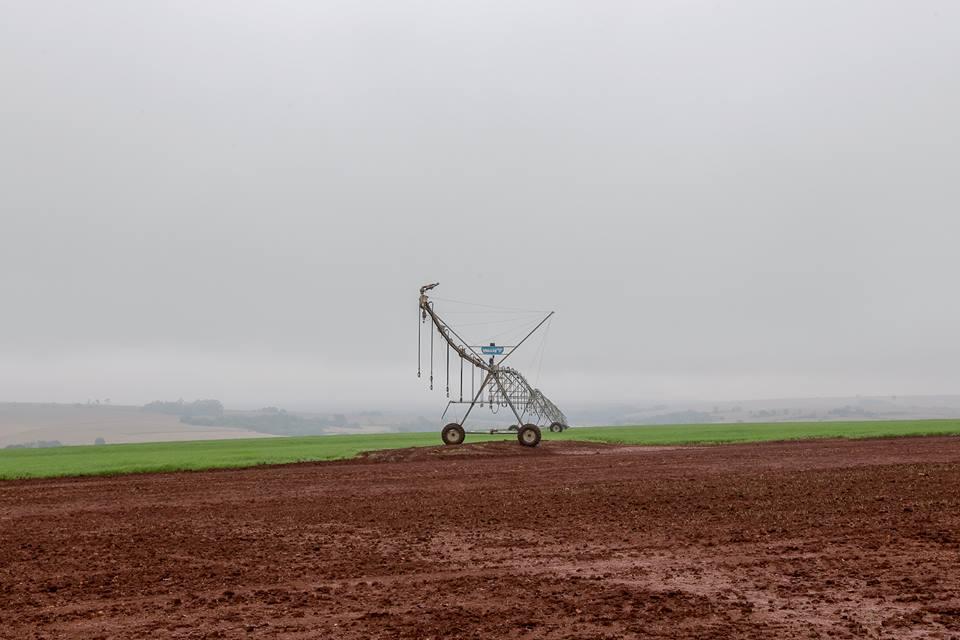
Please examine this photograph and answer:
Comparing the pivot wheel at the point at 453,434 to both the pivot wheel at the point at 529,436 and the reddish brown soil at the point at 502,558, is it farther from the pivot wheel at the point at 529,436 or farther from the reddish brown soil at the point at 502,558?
the reddish brown soil at the point at 502,558

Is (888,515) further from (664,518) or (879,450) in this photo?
(879,450)

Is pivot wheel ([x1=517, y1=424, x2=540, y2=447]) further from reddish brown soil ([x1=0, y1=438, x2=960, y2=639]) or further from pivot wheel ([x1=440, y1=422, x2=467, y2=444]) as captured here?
reddish brown soil ([x1=0, y1=438, x2=960, y2=639])

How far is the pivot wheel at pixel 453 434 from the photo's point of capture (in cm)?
3691

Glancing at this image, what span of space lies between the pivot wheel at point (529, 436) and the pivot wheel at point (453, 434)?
2729 millimetres

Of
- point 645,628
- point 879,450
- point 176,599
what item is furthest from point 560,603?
point 879,450

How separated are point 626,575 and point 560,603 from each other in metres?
1.65

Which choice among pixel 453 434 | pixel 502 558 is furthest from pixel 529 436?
pixel 502 558

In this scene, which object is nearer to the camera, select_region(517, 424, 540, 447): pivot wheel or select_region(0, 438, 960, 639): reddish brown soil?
select_region(0, 438, 960, 639): reddish brown soil

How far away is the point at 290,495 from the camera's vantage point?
66.7 feet

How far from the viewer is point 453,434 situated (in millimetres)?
37094

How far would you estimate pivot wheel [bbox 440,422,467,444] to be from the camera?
36.9 m

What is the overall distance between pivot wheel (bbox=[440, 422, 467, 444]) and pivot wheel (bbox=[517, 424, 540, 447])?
8.95 ft

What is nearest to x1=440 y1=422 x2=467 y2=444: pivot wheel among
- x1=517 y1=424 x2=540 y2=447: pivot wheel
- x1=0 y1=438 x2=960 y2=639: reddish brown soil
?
x1=517 y1=424 x2=540 y2=447: pivot wheel

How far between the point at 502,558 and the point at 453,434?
1009 inches
